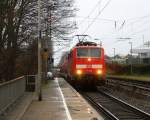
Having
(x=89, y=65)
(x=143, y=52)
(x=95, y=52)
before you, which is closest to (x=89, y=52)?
(x=95, y=52)

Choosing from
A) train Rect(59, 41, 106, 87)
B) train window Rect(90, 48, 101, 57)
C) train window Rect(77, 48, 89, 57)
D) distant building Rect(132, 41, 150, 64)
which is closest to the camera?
train Rect(59, 41, 106, 87)

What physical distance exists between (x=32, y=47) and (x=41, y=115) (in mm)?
19308

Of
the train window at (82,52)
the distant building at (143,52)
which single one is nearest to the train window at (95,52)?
the train window at (82,52)

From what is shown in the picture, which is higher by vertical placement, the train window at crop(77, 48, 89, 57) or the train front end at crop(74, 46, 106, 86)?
the train window at crop(77, 48, 89, 57)

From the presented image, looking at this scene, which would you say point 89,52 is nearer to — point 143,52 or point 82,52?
point 82,52

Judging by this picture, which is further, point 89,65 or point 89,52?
point 89,52

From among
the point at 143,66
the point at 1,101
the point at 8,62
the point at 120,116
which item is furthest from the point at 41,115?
the point at 143,66

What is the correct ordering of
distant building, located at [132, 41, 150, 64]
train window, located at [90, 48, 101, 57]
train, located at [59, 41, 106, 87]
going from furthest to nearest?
distant building, located at [132, 41, 150, 64] < train window, located at [90, 48, 101, 57] < train, located at [59, 41, 106, 87]

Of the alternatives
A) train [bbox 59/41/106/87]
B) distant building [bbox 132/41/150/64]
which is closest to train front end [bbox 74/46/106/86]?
train [bbox 59/41/106/87]

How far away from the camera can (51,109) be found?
64.0 ft

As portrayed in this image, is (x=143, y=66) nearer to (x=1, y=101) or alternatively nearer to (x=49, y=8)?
(x=49, y=8)

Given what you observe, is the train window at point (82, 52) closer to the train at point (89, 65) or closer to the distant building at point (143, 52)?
the train at point (89, 65)

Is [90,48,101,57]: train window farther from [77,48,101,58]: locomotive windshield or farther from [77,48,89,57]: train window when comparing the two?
[77,48,89,57]: train window

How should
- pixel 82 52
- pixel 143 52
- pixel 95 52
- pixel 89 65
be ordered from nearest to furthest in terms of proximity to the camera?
pixel 89 65 < pixel 95 52 < pixel 82 52 < pixel 143 52
